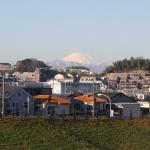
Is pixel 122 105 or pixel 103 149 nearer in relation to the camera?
pixel 103 149

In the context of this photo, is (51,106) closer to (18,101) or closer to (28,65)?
(18,101)

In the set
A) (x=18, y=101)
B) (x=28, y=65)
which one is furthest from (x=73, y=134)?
(x=28, y=65)

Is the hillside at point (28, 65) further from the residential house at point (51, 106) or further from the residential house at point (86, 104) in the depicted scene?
the residential house at point (51, 106)

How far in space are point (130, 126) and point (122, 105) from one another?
13039 millimetres

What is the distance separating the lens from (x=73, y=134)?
86.6 feet

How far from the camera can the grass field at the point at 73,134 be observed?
949 inches

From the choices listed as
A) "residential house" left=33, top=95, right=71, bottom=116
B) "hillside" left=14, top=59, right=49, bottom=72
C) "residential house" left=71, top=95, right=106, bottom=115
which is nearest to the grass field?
"residential house" left=33, top=95, right=71, bottom=116

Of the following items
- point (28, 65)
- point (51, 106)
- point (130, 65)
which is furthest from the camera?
point (28, 65)

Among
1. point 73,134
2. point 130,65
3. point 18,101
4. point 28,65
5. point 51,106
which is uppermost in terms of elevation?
point 28,65

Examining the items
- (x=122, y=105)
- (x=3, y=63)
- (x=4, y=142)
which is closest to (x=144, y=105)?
(x=122, y=105)

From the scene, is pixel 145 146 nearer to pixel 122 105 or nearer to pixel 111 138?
pixel 111 138

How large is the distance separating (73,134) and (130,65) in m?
82.1

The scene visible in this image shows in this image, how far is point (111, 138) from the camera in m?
26.6

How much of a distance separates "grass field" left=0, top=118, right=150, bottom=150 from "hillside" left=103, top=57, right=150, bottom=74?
7575 centimetres
